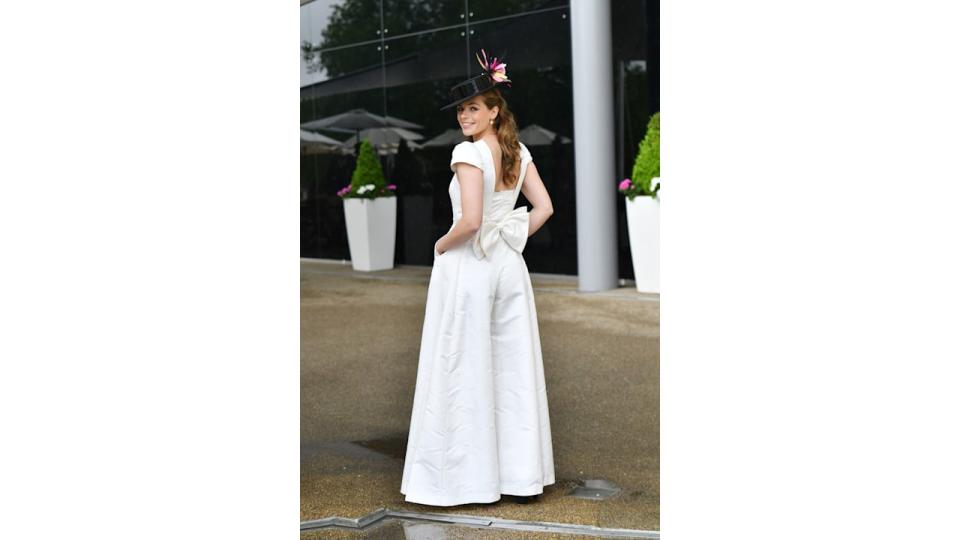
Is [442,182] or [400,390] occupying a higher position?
[442,182]

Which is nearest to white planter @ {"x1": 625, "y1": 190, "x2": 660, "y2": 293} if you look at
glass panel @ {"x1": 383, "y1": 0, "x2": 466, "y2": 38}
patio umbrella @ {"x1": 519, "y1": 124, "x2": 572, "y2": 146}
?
patio umbrella @ {"x1": 519, "y1": 124, "x2": 572, "y2": 146}

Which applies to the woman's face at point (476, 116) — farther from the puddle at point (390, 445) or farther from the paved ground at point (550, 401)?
the puddle at point (390, 445)

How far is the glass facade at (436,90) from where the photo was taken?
12.1 m

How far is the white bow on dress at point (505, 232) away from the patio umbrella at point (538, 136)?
8738mm

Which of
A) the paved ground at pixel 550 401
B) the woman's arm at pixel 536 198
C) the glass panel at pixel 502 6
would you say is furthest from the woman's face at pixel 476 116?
the glass panel at pixel 502 6

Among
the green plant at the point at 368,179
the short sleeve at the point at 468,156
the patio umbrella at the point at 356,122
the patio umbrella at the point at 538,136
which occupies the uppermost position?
the patio umbrella at the point at 356,122

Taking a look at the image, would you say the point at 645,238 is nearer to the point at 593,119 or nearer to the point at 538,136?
the point at 593,119

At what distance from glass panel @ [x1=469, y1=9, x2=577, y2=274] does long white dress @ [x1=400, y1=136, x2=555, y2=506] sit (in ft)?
28.5

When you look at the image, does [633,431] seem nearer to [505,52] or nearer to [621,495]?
[621,495]

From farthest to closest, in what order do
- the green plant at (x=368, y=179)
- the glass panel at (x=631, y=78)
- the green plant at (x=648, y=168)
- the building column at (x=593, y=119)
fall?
the green plant at (x=368, y=179) → the glass panel at (x=631, y=78) → the building column at (x=593, y=119) → the green plant at (x=648, y=168)

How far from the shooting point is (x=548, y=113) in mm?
12781
